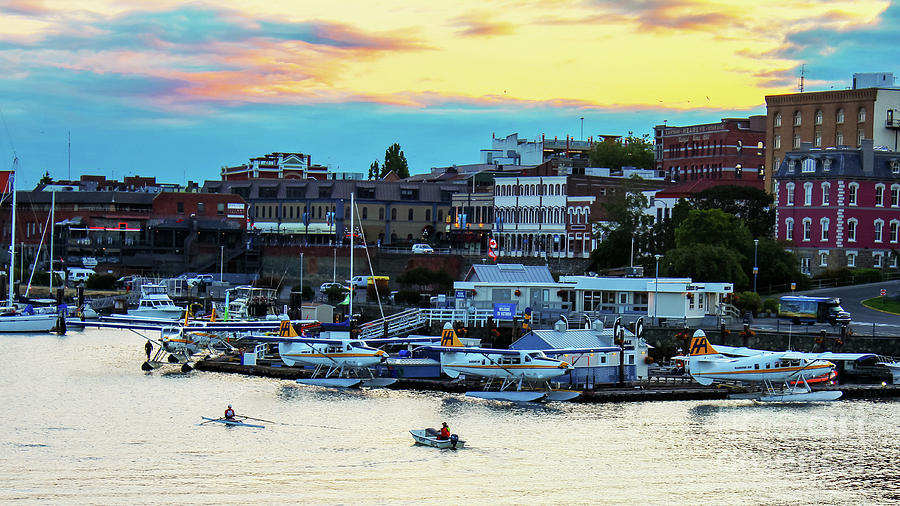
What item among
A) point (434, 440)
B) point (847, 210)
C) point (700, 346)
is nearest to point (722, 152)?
point (847, 210)

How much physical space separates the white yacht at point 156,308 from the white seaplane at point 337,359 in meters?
33.7

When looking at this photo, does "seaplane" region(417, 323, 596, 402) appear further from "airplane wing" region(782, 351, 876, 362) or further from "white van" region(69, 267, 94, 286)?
"white van" region(69, 267, 94, 286)

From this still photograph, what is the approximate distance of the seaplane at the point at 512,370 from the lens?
72812 millimetres

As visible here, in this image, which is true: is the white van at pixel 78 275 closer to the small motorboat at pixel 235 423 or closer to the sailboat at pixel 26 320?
the sailboat at pixel 26 320

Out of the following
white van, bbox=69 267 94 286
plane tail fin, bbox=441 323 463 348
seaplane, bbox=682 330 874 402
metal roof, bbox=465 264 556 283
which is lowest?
seaplane, bbox=682 330 874 402

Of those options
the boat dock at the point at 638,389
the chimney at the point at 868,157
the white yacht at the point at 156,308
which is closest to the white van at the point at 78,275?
the white yacht at the point at 156,308

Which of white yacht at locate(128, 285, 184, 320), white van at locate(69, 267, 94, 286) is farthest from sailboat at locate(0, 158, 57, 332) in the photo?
white van at locate(69, 267, 94, 286)

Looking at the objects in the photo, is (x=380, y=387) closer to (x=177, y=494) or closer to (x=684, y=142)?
(x=177, y=494)

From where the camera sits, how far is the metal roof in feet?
333

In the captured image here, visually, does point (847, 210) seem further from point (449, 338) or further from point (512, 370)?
point (512, 370)

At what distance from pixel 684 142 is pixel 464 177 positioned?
102 feet

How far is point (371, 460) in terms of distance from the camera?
185 ft

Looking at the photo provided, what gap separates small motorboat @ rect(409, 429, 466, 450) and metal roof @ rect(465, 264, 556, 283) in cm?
4207

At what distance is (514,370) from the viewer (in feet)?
242
